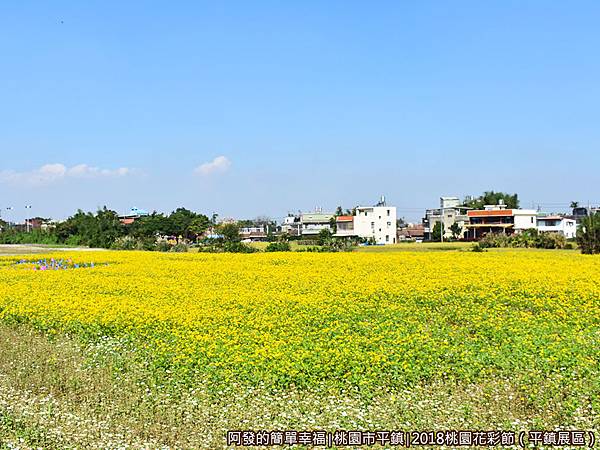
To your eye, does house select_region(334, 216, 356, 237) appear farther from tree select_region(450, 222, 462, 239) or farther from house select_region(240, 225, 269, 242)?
tree select_region(450, 222, 462, 239)

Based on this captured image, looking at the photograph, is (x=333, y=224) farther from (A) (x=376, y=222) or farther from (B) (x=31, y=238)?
(B) (x=31, y=238)

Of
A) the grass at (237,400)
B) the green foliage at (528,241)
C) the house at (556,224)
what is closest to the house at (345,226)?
the house at (556,224)

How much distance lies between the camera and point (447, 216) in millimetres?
108062

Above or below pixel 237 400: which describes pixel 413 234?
above

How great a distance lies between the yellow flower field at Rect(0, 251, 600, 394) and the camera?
30.0 feet

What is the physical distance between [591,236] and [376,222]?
5418cm

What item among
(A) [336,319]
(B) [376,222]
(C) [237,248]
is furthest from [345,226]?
(A) [336,319]

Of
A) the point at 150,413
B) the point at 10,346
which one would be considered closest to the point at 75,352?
the point at 10,346

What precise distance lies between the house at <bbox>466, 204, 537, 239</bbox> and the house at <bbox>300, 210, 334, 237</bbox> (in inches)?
1101

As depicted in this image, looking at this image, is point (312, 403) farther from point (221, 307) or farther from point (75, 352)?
point (221, 307)

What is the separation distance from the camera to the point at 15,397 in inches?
336

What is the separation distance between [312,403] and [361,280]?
36.7 ft

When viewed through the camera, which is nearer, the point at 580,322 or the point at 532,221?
the point at 580,322

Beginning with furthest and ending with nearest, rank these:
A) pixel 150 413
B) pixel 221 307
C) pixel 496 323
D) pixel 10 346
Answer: pixel 221 307 < pixel 496 323 < pixel 10 346 < pixel 150 413
